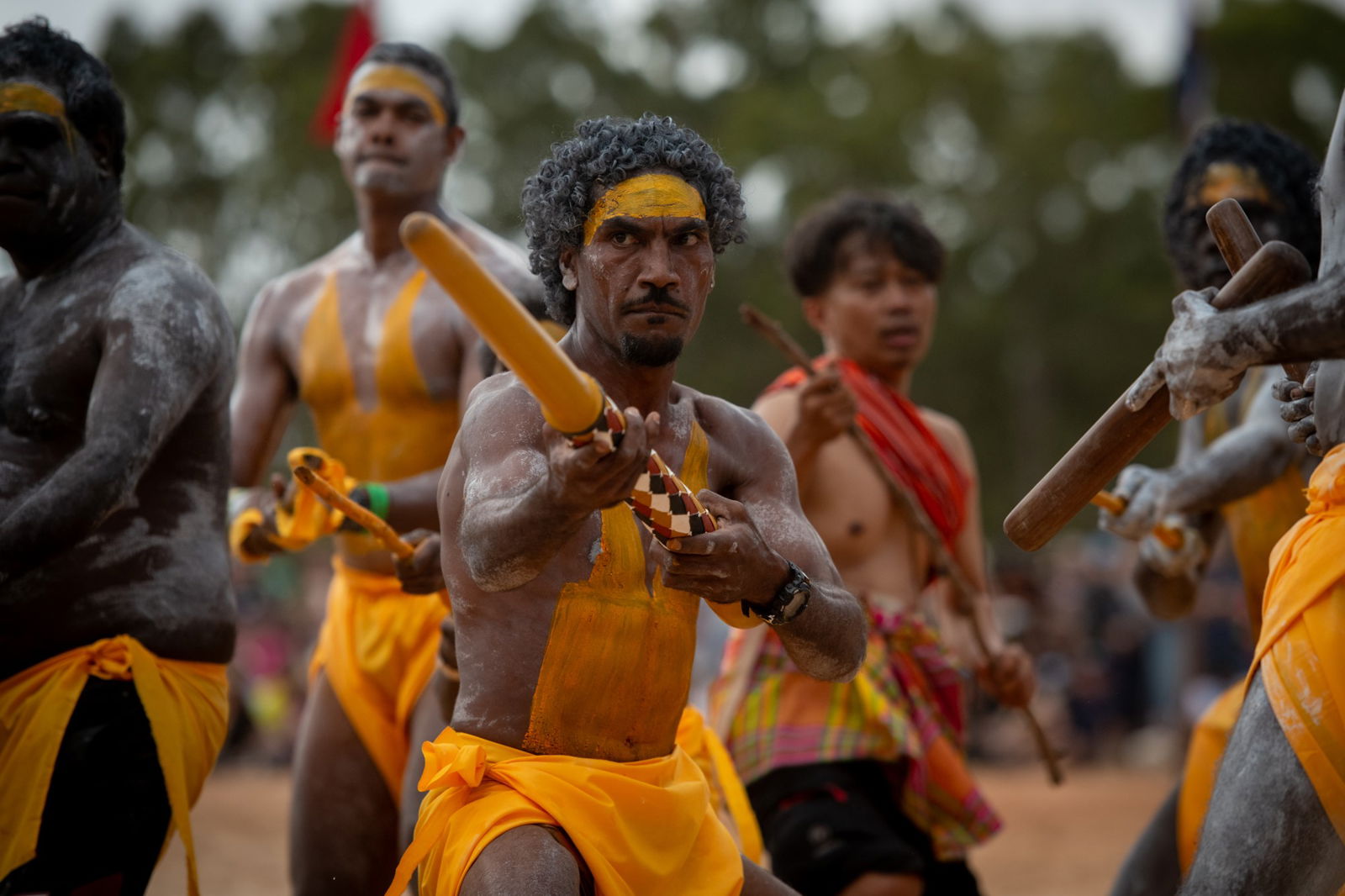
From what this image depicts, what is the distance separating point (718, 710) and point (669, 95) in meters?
26.8

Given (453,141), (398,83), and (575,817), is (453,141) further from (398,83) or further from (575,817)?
(575,817)

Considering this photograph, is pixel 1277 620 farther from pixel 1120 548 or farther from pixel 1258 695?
pixel 1120 548

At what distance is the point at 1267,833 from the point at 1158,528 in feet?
6.68

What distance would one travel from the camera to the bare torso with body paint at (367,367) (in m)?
5.20

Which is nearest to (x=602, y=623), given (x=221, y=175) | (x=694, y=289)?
(x=694, y=289)

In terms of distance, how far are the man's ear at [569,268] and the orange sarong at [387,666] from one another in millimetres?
1716

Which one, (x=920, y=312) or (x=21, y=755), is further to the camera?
(x=920, y=312)

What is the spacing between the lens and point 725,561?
3.11 m

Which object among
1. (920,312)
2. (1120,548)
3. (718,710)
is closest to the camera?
(718,710)

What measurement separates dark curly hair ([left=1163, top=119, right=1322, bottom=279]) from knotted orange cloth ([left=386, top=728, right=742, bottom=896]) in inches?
111

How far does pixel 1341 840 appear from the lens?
315 centimetres

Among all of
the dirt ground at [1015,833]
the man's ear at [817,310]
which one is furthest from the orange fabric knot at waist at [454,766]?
the dirt ground at [1015,833]

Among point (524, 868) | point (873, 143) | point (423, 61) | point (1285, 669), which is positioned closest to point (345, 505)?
point (524, 868)

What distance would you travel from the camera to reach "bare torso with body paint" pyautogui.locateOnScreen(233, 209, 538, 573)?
17.1 feet
